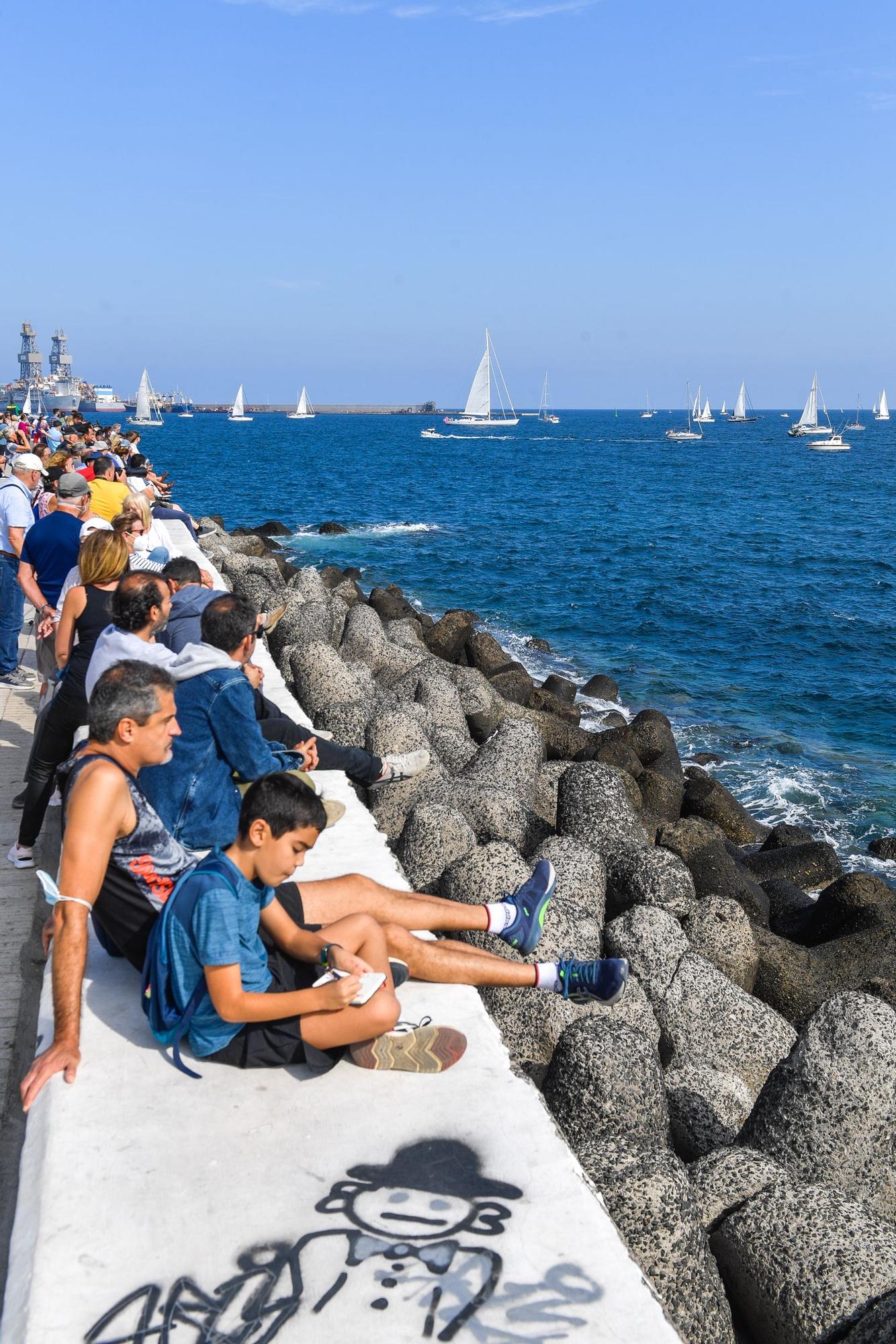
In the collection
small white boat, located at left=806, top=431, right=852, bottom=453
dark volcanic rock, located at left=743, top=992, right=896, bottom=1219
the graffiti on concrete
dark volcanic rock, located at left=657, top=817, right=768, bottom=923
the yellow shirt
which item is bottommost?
dark volcanic rock, located at left=657, top=817, right=768, bottom=923

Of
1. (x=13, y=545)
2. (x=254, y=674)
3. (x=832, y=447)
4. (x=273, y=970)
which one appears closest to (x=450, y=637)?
(x=13, y=545)

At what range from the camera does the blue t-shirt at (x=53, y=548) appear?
8055 mm

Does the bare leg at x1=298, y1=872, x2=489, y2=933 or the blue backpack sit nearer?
the blue backpack

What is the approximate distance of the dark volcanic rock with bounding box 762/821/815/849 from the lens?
12.0m

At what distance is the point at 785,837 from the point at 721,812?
753 millimetres

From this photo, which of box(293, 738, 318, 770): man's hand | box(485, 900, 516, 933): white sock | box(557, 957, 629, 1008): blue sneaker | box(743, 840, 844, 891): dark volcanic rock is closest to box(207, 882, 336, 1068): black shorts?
box(557, 957, 629, 1008): blue sneaker

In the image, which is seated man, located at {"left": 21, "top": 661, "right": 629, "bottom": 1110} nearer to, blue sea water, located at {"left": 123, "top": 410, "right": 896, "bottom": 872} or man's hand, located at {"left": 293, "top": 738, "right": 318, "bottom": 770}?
man's hand, located at {"left": 293, "top": 738, "right": 318, "bottom": 770}

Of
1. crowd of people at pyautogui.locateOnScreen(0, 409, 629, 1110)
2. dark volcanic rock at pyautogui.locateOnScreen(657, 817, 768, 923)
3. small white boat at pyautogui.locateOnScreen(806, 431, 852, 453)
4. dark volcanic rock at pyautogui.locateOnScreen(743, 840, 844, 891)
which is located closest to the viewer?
crowd of people at pyautogui.locateOnScreen(0, 409, 629, 1110)

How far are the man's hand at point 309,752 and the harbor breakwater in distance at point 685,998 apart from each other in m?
0.75

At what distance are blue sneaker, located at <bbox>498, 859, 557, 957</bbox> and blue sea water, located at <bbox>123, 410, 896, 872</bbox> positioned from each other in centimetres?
859

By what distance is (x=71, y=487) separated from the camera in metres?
8.05

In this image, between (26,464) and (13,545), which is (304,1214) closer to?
(13,545)

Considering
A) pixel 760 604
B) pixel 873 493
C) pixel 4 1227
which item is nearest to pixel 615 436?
pixel 873 493

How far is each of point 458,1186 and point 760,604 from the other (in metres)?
28.7
